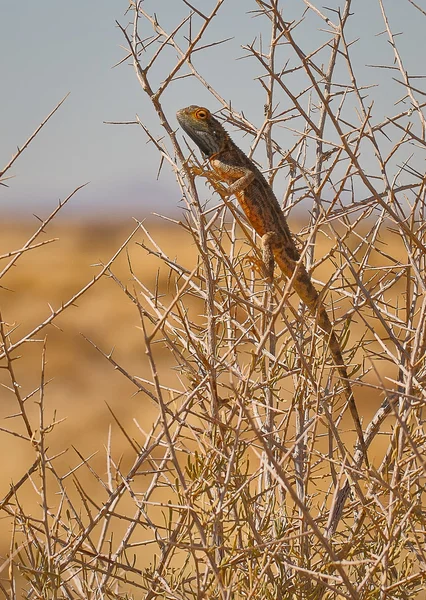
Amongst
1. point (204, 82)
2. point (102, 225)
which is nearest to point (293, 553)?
point (204, 82)

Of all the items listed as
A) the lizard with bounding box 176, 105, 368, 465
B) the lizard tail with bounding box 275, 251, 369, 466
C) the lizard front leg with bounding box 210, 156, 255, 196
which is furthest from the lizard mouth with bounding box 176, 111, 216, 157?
the lizard tail with bounding box 275, 251, 369, 466

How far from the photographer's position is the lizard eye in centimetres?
400

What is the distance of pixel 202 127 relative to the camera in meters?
4.01

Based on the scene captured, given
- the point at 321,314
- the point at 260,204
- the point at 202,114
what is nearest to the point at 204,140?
the point at 202,114

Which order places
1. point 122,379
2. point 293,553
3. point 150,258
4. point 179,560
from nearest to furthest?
point 293,553 → point 179,560 → point 122,379 → point 150,258

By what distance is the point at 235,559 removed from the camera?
2.23 meters

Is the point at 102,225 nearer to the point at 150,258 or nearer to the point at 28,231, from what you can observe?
the point at 28,231

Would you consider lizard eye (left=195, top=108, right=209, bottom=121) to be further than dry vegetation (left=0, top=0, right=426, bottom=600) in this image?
Yes

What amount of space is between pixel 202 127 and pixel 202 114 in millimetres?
66

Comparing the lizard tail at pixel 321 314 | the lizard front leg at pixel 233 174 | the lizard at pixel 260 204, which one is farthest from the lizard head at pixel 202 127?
the lizard tail at pixel 321 314

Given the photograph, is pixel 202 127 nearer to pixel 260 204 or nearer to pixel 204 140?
pixel 204 140

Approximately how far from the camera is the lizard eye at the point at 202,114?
4004 mm

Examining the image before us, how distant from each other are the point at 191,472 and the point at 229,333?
91 cm

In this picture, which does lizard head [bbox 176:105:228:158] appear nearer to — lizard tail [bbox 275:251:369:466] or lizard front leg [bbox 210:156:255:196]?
lizard front leg [bbox 210:156:255:196]
